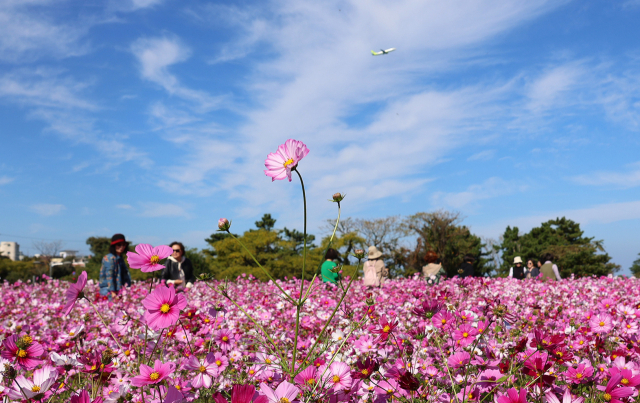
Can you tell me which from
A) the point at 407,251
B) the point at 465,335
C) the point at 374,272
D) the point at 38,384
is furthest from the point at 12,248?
the point at 465,335

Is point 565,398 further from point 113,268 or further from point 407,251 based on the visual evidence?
point 407,251

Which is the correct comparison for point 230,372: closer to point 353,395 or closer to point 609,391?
point 353,395

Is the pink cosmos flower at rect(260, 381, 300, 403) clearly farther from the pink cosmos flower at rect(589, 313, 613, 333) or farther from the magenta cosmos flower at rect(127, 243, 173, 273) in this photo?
the pink cosmos flower at rect(589, 313, 613, 333)

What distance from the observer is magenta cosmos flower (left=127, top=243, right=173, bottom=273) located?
4.36 feet

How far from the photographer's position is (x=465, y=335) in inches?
77.1

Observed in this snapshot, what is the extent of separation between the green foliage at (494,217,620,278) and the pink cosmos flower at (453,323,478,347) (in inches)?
845

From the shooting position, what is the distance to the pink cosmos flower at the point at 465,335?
76.0 inches

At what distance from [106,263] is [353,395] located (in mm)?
6287

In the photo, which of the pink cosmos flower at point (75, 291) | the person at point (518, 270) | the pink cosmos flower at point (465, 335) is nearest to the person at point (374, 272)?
the person at point (518, 270)

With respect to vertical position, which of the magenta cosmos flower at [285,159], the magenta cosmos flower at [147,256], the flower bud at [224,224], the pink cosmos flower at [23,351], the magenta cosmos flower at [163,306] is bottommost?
the pink cosmos flower at [23,351]

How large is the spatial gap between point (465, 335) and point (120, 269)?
20.8ft

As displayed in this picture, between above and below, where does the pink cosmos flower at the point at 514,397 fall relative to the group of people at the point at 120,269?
below

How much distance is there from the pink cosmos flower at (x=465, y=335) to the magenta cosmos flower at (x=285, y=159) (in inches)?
47.2

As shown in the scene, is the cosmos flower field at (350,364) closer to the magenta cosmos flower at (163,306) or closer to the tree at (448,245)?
the magenta cosmos flower at (163,306)
